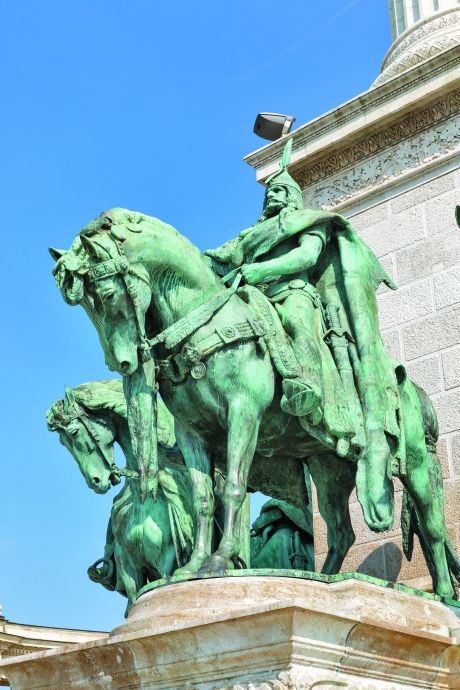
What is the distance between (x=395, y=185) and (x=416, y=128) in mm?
582

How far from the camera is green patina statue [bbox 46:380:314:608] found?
8.69 metres

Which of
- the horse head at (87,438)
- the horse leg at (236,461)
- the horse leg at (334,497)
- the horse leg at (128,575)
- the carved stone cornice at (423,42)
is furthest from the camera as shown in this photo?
the carved stone cornice at (423,42)

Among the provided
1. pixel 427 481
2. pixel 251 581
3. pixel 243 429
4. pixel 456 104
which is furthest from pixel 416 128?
pixel 251 581

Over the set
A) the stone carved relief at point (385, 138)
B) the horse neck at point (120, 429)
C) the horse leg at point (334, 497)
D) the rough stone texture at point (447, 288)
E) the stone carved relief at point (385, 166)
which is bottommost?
the horse leg at point (334, 497)

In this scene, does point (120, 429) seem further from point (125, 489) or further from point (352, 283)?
point (352, 283)

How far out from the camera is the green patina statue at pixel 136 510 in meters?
8.69

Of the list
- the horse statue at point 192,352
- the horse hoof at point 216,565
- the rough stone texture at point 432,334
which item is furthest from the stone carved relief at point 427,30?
the horse hoof at point 216,565

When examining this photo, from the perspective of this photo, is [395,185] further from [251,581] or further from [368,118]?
[251,581]

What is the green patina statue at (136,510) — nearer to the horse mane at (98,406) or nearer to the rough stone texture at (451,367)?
the horse mane at (98,406)

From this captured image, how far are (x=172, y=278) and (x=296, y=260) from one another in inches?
39.8

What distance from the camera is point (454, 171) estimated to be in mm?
11234

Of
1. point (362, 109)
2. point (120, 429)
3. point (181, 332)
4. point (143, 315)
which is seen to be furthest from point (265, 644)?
point (362, 109)

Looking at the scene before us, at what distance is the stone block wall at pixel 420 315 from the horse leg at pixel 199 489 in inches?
118

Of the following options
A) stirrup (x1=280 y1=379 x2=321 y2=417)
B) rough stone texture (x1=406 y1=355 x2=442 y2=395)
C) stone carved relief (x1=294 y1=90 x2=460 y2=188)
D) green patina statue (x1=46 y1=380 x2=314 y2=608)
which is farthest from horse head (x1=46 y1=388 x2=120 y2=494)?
stone carved relief (x1=294 y1=90 x2=460 y2=188)
